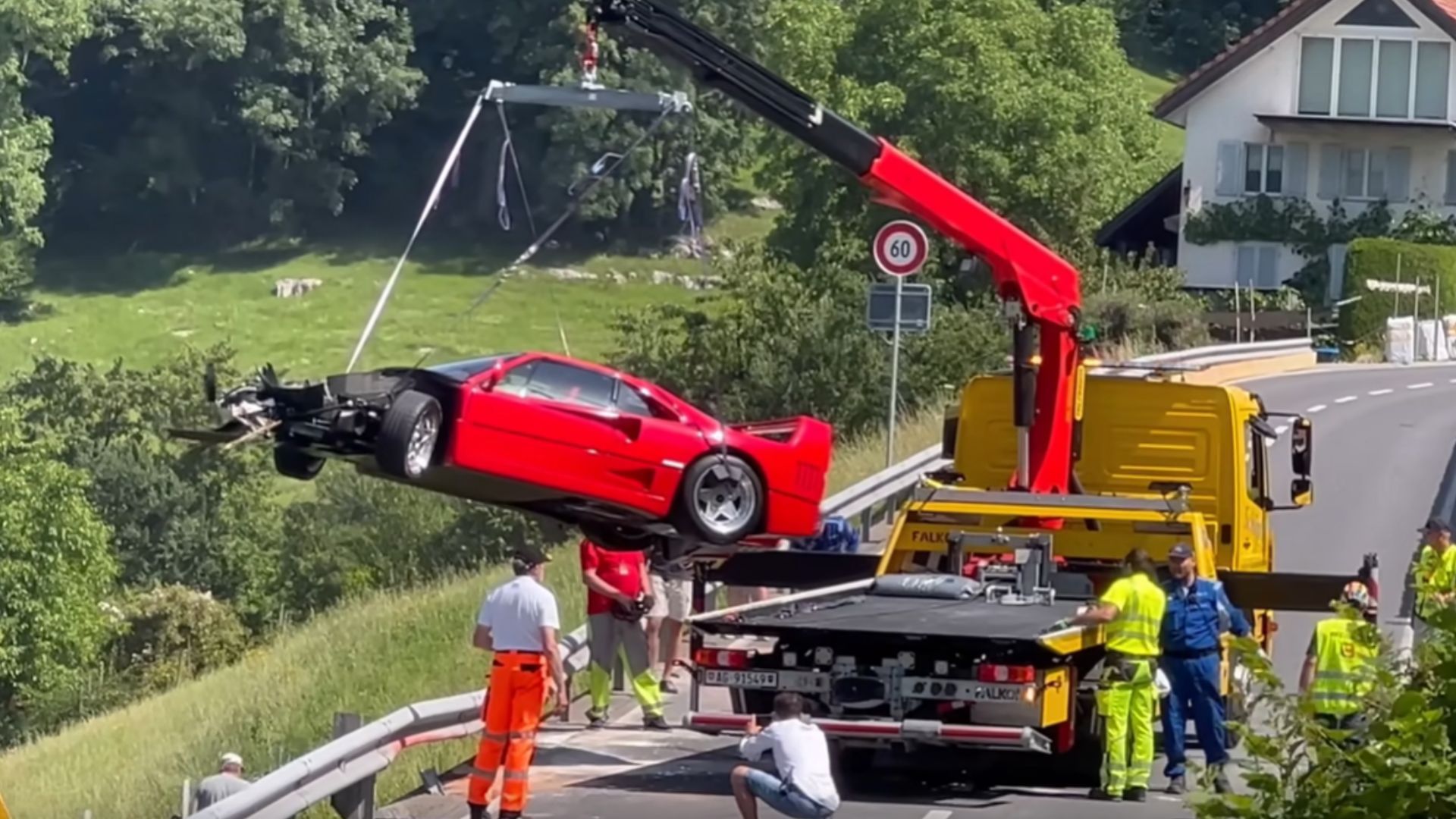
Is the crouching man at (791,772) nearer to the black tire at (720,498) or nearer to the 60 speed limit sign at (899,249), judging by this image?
the black tire at (720,498)

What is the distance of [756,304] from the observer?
39.4 metres

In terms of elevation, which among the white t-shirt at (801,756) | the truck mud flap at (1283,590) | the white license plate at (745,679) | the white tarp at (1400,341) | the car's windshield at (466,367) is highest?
the white tarp at (1400,341)

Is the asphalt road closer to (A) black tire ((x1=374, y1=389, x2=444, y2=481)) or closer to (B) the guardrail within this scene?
(B) the guardrail

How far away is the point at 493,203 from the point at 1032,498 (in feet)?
12.2

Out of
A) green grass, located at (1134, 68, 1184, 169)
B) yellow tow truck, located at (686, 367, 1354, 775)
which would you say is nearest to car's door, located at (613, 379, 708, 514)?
yellow tow truck, located at (686, 367, 1354, 775)

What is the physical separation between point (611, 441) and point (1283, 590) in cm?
422

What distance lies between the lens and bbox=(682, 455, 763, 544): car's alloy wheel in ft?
56.6

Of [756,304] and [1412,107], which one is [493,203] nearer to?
[756,304]

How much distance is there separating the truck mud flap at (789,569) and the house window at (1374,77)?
53.8 metres

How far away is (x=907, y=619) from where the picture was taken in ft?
47.5

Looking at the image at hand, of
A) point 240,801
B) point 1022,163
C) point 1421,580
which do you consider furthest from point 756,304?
point 1421,580

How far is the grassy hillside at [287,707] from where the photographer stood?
18719mm

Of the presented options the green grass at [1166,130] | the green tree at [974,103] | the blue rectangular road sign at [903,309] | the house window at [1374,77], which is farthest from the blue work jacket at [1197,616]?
the green grass at [1166,130]

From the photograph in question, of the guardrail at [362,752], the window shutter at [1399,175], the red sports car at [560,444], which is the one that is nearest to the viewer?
the guardrail at [362,752]
